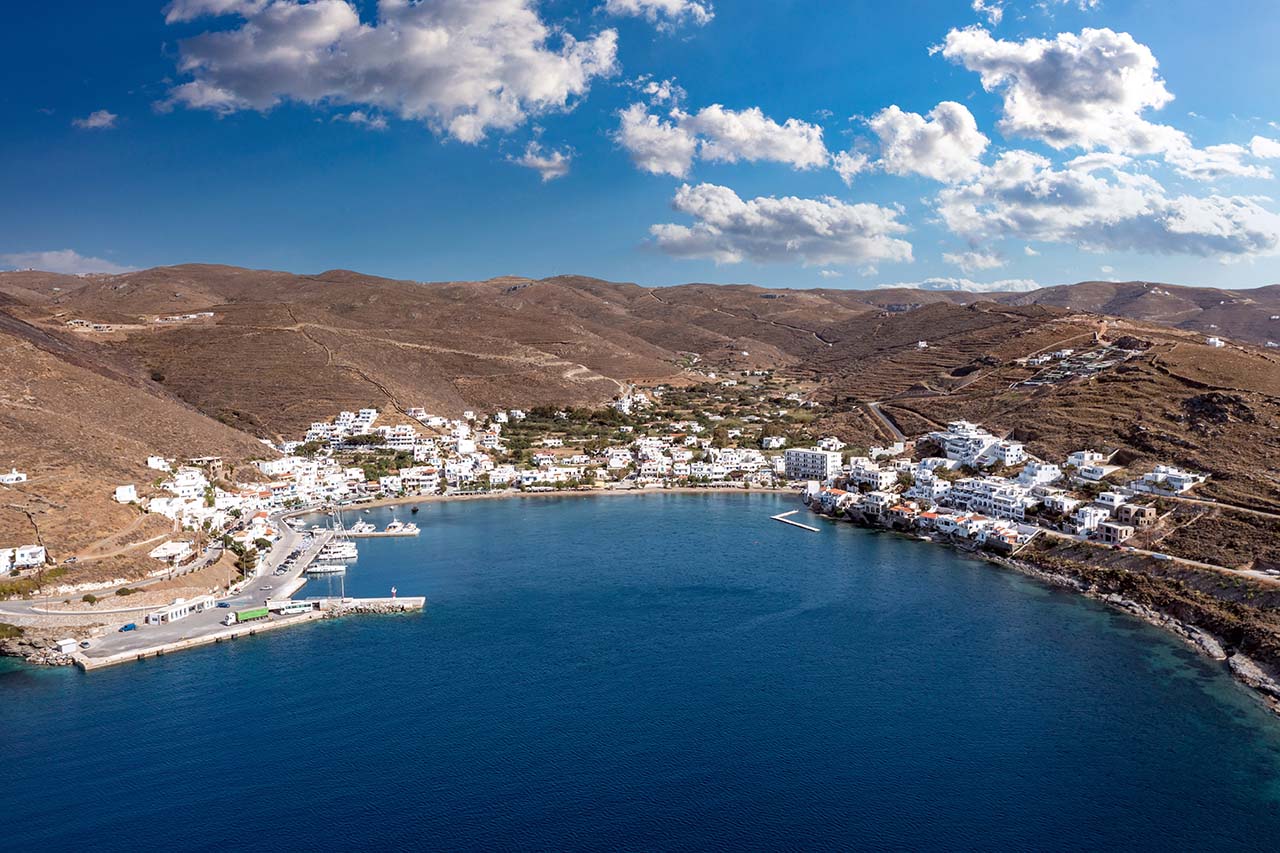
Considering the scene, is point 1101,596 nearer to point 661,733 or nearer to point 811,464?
point 661,733

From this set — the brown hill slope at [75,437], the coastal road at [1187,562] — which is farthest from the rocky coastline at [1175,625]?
the brown hill slope at [75,437]

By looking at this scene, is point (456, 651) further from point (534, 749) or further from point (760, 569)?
point (760, 569)

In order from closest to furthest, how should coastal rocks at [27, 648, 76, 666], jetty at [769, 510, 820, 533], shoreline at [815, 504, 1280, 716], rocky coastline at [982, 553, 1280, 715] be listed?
shoreline at [815, 504, 1280, 716] < rocky coastline at [982, 553, 1280, 715] < coastal rocks at [27, 648, 76, 666] < jetty at [769, 510, 820, 533]

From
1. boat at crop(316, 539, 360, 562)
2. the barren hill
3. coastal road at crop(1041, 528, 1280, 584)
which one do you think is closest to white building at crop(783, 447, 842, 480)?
the barren hill

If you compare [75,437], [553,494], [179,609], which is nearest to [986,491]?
[553,494]

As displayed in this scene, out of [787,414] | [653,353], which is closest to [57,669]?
[787,414]

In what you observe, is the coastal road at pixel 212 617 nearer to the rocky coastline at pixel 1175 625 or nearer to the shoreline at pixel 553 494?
the shoreline at pixel 553 494

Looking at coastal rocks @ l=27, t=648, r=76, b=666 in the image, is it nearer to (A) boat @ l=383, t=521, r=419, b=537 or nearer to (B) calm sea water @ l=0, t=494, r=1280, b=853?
(B) calm sea water @ l=0, t=494, r=1280, b=853
